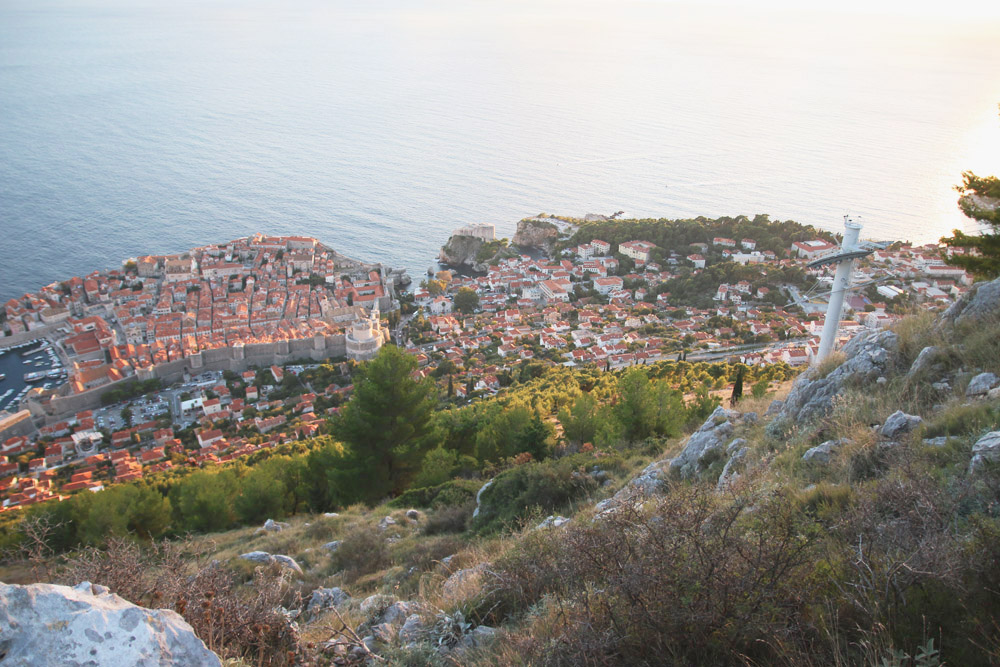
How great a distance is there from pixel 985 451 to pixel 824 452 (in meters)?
1.00

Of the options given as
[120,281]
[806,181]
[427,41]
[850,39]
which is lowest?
[120,281]

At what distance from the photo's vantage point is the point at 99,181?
39312 millimetres

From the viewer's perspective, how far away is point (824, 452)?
3.47 meters

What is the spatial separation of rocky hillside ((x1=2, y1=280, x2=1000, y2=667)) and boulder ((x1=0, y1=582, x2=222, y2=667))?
0.09 ft

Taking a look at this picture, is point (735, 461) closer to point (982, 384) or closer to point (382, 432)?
point (982, 384)

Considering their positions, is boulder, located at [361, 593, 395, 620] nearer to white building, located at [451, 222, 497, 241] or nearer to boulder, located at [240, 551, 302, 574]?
boulder, located at [240, 551, 302, 574]

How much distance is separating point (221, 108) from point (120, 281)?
118 ft

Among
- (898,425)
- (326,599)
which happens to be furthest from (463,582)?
(898,425)

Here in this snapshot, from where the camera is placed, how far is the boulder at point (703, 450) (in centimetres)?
486

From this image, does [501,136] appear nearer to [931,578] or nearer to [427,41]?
[931,578]

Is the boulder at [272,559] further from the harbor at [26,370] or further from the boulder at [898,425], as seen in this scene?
the harbor at [26,370]

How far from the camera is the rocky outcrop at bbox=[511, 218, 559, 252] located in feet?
113

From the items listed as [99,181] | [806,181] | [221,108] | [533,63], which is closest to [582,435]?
[806,181]

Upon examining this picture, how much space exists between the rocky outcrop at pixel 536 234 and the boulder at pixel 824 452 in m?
31.1
